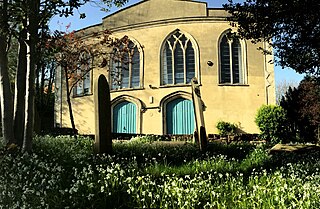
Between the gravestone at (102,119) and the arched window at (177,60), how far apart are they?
14.0 metres

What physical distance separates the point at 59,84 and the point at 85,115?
372 cm

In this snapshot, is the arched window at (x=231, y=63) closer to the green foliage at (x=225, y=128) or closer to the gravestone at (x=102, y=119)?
the green foliage at (x=225, y=128)

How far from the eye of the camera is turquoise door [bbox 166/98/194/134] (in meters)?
22.7

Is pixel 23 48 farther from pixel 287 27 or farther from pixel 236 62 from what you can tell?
pixel 236 62

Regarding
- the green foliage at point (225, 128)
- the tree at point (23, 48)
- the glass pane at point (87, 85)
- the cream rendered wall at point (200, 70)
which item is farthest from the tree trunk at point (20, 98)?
the glass pane at point (87, 85)

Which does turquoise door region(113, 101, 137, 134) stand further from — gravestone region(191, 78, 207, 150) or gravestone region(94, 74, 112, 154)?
gravestone region(94, 74, 112, 154)

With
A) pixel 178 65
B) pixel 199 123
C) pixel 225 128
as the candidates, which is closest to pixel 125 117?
pixel 178 65

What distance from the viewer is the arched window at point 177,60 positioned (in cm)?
2317

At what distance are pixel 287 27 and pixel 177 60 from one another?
50.8 ft

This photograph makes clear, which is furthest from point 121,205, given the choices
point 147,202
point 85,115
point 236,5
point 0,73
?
point 85,115

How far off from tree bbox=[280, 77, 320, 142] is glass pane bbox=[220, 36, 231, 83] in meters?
4.28

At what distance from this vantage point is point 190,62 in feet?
76.1

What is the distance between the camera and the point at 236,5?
8.42 meters

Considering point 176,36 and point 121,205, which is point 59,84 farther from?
point 121,205
